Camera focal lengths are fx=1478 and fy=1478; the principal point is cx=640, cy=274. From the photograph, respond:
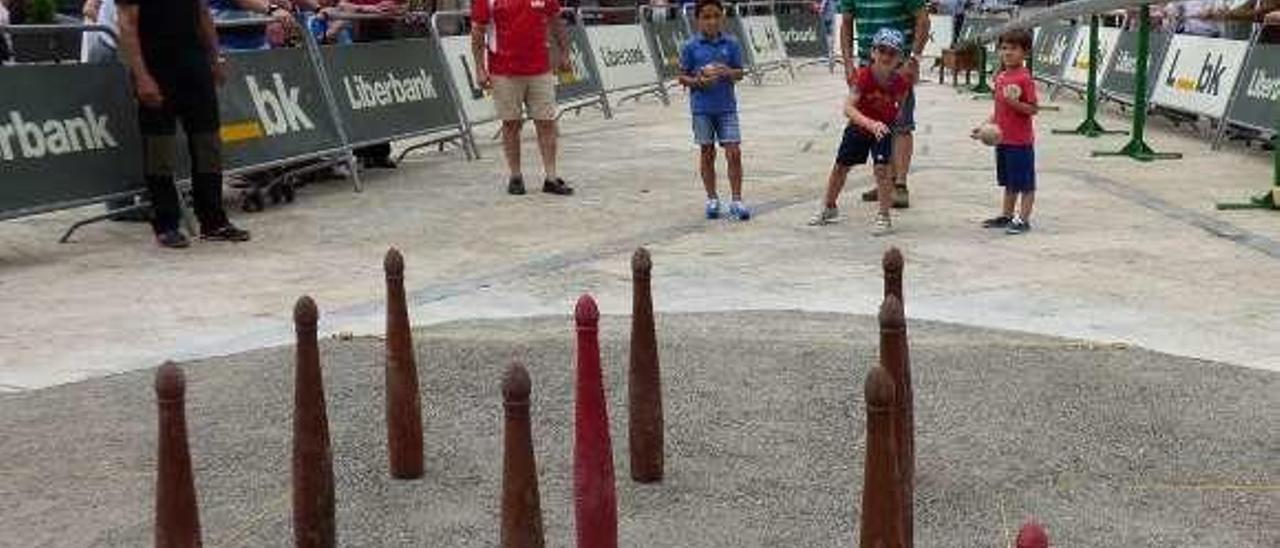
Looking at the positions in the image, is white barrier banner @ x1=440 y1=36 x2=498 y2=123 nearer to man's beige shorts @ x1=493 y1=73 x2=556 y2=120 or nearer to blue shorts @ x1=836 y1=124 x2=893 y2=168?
man's beige shorts @ x1=493 y1=73 x2=556 y2=120

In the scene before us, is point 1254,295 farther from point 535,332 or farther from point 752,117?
point 752,117

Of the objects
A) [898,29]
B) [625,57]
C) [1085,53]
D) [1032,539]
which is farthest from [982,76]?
[1032,539]

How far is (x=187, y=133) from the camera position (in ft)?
29.5

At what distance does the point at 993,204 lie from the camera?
33.9ft

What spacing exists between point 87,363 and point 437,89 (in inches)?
286

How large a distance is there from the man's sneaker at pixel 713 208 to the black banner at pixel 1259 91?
18.0ft

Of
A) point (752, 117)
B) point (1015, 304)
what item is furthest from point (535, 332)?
point (752, 117)

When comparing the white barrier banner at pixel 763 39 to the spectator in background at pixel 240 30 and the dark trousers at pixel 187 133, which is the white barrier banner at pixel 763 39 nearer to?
the spectator in background at pixel 240 30

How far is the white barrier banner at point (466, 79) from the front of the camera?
14180mm

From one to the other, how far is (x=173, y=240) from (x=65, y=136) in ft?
2.87

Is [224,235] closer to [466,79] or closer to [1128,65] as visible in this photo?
[466,79]

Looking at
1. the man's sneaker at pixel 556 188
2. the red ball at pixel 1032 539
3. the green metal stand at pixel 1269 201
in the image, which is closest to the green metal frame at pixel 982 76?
the green metal stand at pixel 1269 201

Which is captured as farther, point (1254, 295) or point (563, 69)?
point (563, 69)

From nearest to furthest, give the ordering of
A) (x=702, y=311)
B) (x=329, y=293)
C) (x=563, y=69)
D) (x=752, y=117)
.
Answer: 1. (x=702, y=311)
2. (x=329, y=293)
3. (x=563, y=69)
4. (x=752, y=117)
